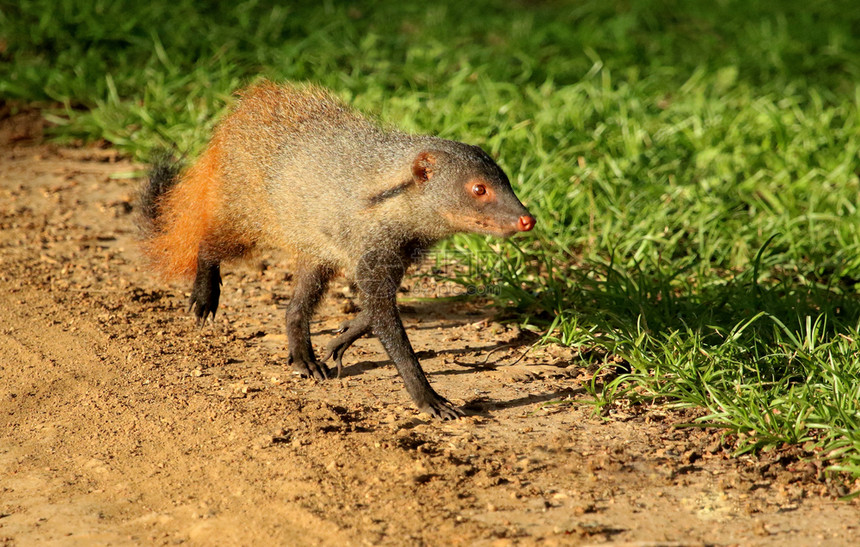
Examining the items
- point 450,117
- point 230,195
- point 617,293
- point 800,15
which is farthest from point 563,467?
point 800,15

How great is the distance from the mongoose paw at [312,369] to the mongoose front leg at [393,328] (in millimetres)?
408

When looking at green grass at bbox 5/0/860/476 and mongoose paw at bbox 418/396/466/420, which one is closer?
mongoose paw at bbox 418/396/466/420

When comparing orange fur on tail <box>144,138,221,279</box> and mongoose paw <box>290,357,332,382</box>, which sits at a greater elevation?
orange fur on tail <box>144,138,221,279</box>

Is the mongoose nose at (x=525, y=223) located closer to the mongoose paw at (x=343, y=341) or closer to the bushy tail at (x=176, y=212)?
the mongoose paw at (x=343, y=341)

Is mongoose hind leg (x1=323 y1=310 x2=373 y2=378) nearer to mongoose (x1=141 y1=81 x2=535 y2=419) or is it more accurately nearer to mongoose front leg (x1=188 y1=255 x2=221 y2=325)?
mongoose (x1=141 y1=81 x2=535 y2=419)

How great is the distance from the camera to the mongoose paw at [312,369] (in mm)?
4105

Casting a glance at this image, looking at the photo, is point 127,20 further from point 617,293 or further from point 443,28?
point 617,293

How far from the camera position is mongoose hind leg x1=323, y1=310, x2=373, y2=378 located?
160 inches

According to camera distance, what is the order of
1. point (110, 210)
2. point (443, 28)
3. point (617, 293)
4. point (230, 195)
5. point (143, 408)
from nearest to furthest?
1. point (143, 408)
2. point (230, 195)
3. point (617, 293)
4. point (110, 210)
5. point (443, 28)

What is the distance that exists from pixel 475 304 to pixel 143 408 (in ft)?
6.52

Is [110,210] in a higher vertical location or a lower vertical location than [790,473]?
higher

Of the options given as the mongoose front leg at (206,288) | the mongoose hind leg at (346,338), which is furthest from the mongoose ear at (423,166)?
the mongoose front leg at (206,288)

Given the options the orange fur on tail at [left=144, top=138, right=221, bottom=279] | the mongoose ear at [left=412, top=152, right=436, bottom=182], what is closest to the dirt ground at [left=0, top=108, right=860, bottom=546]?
the orange fur on tail at [left=144, top=138, right=221, bottom=279]

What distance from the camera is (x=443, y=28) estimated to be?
8.31m
